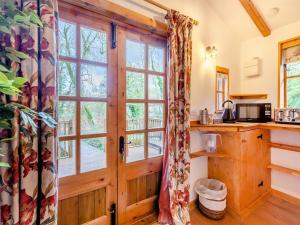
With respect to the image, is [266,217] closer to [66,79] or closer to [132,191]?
[132,191]

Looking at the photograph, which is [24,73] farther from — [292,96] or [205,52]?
[292,96]

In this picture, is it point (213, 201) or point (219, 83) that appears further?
point (219, 83)

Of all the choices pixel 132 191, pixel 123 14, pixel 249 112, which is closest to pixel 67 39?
pixel 123 14

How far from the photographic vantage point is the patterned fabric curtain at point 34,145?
989 millimetres

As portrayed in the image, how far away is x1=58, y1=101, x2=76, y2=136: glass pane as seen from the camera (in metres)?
1.37

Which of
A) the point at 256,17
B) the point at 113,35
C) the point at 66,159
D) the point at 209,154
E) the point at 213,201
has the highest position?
the point at 256,17

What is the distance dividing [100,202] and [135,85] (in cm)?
118

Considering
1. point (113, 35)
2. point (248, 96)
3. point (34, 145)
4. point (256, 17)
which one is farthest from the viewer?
point (248, 96)

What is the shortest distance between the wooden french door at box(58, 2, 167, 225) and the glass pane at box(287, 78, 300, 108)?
188cm

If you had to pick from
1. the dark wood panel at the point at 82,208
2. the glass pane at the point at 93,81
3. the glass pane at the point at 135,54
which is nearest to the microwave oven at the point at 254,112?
the glass pane at the point at 135,54

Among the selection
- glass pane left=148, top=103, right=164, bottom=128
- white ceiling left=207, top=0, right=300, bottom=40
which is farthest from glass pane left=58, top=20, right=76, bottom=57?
white ceiling left=207, top=0, right=300, bottom=40

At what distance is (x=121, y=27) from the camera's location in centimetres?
165

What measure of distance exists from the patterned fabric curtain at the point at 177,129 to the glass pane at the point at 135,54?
30 centimetres

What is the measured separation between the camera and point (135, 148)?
180 cm
